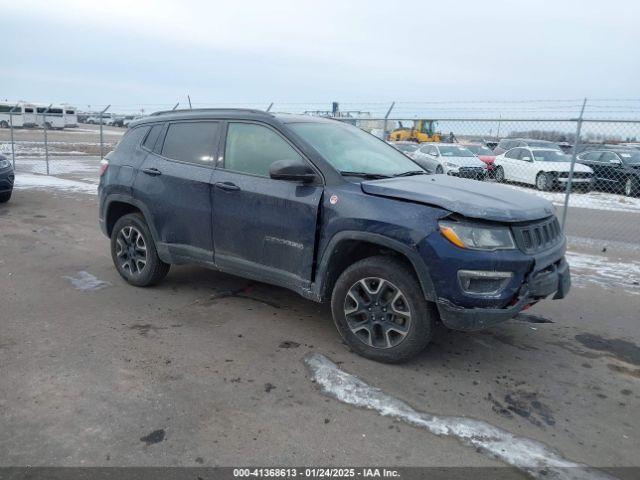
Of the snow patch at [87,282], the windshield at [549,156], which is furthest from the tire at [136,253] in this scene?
the windshield at [549,156]

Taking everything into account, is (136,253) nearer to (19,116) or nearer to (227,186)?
(227,186)

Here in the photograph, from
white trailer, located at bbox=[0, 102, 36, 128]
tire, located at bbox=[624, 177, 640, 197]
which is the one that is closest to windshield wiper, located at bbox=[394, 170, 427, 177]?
tire, located at bbox=[624, 177, 640, 197]

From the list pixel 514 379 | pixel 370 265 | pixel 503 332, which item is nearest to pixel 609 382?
pixel 514 379

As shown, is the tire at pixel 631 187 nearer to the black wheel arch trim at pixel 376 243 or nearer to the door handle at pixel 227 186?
the black wheel arch trim at pixel 376 243

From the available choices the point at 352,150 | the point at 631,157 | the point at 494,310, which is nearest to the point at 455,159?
the point at 631,157

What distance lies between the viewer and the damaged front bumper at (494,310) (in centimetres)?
354

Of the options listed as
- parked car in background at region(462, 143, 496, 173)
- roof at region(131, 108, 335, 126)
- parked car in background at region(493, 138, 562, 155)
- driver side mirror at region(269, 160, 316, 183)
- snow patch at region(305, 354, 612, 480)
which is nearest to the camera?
snow patch at region(305, 354, 612, 480)

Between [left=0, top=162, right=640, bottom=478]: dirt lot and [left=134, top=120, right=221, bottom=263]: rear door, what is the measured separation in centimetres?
61

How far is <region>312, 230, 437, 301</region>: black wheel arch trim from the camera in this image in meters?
3.58

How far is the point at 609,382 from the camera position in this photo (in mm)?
3793

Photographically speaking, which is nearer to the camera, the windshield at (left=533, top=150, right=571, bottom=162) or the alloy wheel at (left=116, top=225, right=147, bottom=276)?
the alloy wheel at (left=116, top=225, right=147, bottom=276)

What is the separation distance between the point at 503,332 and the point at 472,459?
1997mm

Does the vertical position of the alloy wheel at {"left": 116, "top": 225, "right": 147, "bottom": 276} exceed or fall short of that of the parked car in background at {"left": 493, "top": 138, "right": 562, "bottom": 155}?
it falls short

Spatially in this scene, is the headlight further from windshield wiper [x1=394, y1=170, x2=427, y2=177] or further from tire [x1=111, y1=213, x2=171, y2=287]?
tire [x1=111, y1=213, x2=171, y2=287]
